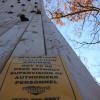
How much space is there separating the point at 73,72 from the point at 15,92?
379 millimetres

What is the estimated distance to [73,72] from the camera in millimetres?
1391

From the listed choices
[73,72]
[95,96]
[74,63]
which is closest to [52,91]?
[95,96]

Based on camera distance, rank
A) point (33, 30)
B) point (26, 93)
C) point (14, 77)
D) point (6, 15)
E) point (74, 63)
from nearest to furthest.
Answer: point (26, 93)
point (14, 77)
point (74, 63)
point (33, 30)
point (6, 15)

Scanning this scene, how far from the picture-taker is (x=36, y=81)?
1190 mm

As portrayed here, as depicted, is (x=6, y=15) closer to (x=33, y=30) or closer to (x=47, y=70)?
(x=33, y=30)

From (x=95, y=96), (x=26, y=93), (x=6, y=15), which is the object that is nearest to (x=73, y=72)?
(x=95, y=96)

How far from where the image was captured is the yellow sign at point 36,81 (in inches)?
42.3

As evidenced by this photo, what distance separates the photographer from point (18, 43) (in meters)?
1.95

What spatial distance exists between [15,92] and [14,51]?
2.05 ft

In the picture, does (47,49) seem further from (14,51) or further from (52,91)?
(52,91)

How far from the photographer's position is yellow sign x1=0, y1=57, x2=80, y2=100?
42.3 inches

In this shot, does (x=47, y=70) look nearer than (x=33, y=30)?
Yes

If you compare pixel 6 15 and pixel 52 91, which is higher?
pixel 52 91

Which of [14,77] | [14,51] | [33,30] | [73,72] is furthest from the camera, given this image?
[33,30]
